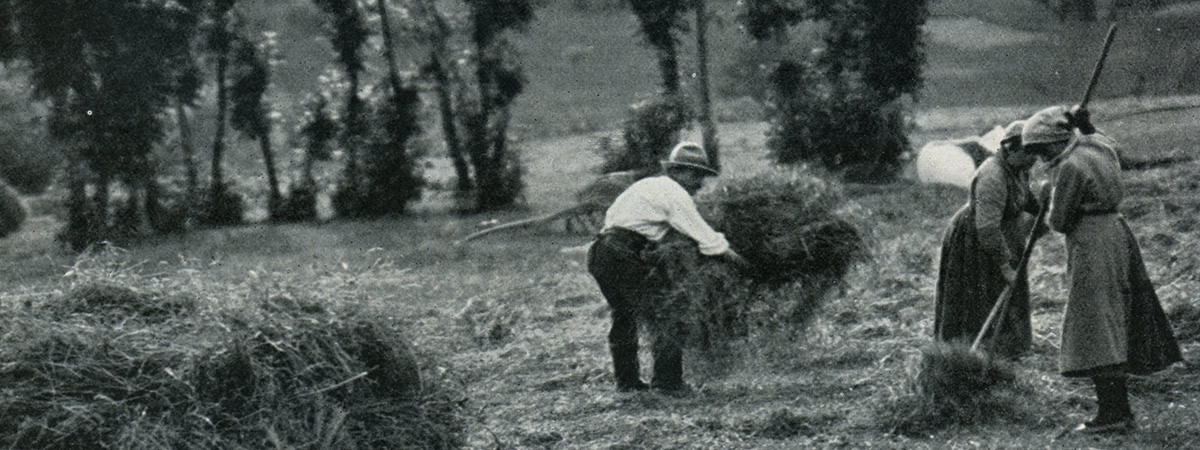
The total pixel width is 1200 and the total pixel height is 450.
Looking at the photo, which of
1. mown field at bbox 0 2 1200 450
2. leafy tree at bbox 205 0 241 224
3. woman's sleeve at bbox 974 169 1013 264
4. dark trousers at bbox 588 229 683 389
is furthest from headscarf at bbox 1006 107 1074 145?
leafy tree at bbox 205 0 241 224

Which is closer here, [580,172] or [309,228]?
[309,228]

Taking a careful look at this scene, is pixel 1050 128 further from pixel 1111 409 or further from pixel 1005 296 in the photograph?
pixel 1111 409

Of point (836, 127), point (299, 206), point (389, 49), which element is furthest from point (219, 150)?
point (836, 127)

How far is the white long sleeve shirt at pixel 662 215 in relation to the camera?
8.02 meters

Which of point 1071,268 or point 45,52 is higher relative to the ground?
point 45,52

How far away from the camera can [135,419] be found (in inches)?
234

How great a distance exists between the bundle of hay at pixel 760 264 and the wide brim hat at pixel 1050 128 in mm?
1523

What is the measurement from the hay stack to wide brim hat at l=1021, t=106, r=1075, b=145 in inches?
891

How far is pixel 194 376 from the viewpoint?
19.9 ft

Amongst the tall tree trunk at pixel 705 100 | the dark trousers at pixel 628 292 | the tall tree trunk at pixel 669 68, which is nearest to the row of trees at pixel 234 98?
the tall tree trunk at pixel 669 68

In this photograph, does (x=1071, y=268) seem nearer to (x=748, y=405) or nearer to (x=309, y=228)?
(x=748, y=405)

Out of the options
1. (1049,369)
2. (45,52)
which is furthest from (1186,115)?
(45,52)

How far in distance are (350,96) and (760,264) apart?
16.9 meters

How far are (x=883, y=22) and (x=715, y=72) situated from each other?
14792 millimetres
